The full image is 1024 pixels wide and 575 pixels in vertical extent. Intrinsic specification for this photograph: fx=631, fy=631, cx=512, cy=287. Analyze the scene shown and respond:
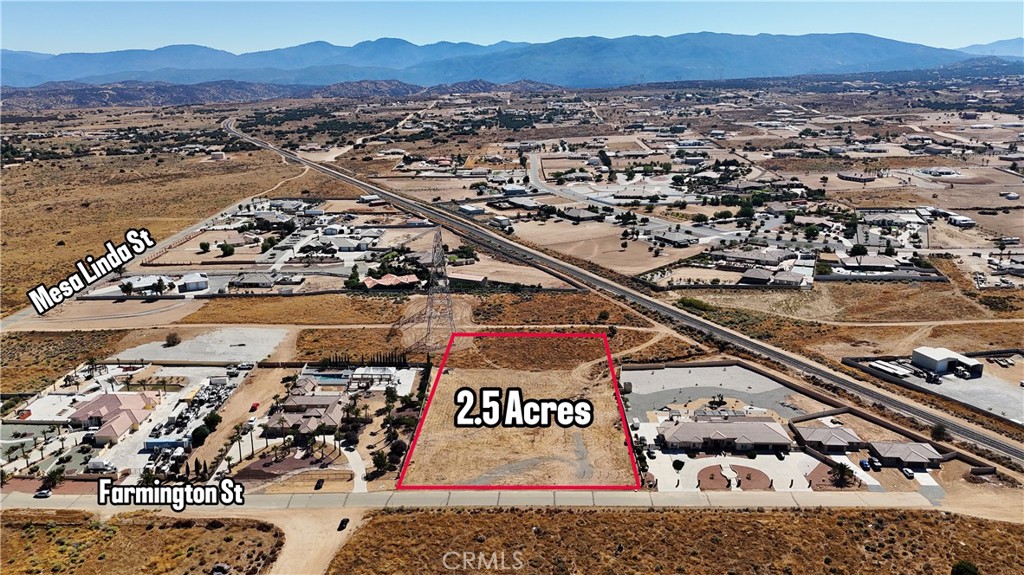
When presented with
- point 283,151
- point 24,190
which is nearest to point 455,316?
point 24,190

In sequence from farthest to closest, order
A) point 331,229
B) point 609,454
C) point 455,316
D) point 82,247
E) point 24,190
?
point 24,190 < point 331,229 < point 82,247 < point 455,316 < point 609,454

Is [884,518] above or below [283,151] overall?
below

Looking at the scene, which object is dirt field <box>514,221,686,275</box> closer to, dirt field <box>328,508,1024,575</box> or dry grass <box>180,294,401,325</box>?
dry grass <box>180,294,401,325</box>

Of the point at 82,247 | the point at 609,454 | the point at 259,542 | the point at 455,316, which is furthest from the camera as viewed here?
the point at 82,247

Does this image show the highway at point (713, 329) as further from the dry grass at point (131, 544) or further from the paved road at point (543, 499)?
the dry grass at point (131, 544)

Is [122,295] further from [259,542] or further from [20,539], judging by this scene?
[259,542]

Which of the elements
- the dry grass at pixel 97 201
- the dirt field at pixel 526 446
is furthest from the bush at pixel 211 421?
the dry grass at pixel 97 201

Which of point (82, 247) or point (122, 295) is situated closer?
point (122, 295)
